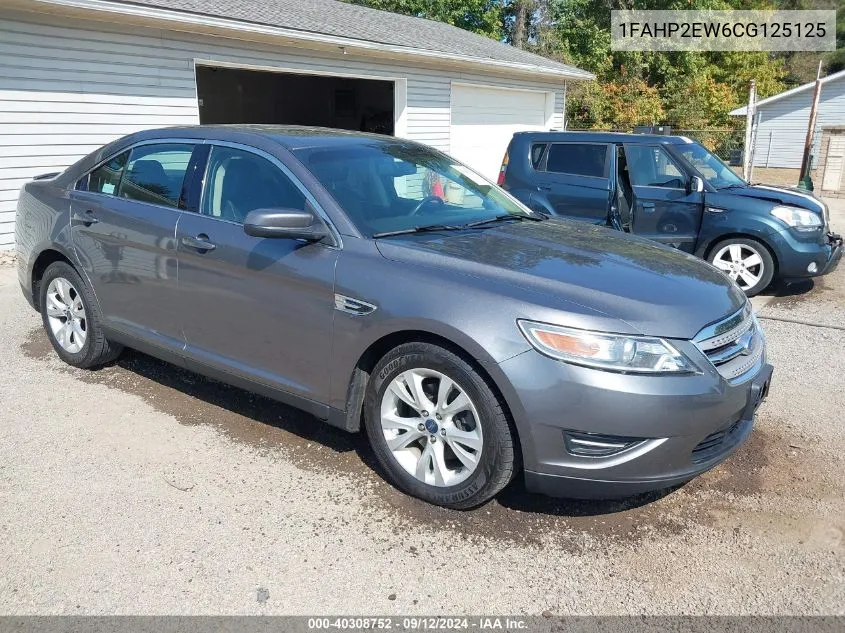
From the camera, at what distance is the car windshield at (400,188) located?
11.6 feet

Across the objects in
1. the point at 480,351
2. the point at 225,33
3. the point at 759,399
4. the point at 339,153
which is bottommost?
the point at 759,399

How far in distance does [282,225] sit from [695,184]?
5552 mm

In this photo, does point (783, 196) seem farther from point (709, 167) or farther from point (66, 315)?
point (66, 315)

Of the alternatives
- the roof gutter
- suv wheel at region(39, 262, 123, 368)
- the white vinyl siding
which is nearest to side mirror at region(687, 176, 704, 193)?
suv wheel at region(39, 262, 123, 368)

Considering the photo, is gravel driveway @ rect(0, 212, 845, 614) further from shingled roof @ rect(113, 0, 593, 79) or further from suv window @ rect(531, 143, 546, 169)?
shingled roof @ rect(113, 0, 593, 79)

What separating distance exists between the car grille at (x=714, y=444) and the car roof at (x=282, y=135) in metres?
2.47

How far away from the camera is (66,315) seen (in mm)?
4898

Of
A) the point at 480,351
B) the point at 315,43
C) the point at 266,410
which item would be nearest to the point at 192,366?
the point at 266,410

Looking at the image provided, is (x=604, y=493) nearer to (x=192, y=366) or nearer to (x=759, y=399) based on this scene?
(x=759, y=399)

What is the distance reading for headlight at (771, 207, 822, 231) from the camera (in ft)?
23.2

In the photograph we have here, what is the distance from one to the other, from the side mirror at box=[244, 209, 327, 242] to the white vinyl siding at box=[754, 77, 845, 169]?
30887 millimetres

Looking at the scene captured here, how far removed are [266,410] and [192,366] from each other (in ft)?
1.77

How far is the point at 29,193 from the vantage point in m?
5.06

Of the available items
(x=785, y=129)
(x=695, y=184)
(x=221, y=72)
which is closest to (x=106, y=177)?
(x=695, y=184)
